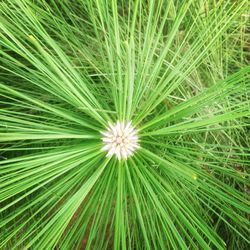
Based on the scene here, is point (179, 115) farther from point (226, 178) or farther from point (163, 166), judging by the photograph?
point (226, 178)

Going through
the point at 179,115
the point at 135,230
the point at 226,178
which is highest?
the point at 179,115

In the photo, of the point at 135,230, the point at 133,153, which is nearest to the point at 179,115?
the point at 133,153

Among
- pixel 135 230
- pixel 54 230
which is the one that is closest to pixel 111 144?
pixel 54 230

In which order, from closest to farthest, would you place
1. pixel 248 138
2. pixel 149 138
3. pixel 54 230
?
pixel 54 230, pixel 149 138, pixel 248 138

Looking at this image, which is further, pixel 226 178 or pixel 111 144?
pixel 226 178

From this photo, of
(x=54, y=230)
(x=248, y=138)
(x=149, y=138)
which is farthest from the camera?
(x=248, y=138)

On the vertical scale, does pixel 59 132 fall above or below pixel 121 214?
above
